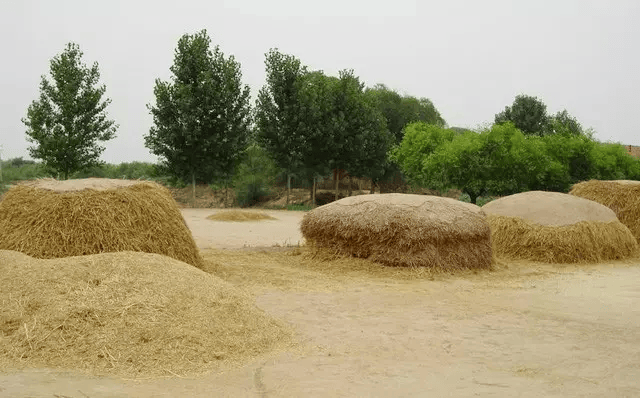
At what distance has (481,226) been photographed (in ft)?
34.4

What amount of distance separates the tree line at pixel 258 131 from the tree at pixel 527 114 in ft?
49.4

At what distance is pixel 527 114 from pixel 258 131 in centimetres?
2602

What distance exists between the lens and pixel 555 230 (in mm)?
12016

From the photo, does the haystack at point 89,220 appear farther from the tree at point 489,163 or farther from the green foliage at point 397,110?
the green foliage at point 397,110

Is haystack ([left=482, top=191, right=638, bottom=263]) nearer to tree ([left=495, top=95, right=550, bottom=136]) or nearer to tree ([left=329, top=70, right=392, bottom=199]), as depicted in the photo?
tree ([left=329, top=70, right=392, bottom=199])

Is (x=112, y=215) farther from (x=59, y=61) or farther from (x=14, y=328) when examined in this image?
(x=59, y=61)

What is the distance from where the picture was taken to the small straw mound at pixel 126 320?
489 centimetres

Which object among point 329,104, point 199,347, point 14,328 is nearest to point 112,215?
point 14,328

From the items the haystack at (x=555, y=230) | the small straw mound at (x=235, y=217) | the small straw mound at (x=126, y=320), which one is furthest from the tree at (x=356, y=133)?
the small straw mound at (x=126, y=320)

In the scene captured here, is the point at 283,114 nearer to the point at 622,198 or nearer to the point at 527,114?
the point at 622,198

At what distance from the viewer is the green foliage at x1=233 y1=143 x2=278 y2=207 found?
1347 inches

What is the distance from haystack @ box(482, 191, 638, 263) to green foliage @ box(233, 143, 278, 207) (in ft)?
71.7

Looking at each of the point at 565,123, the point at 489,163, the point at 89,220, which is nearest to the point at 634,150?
the point at 565,123

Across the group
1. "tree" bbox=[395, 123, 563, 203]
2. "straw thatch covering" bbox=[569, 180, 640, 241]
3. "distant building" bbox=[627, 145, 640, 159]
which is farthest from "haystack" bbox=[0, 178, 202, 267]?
"distant building" bbox=[627, 145, 640, 159]
